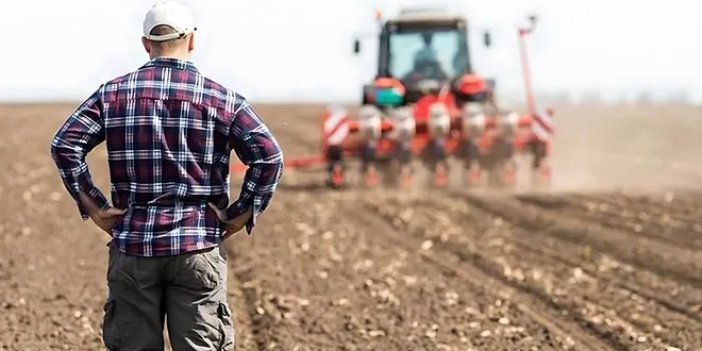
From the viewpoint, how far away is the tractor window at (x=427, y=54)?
16.2 metres

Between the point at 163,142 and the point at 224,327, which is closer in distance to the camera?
the point at 163,142

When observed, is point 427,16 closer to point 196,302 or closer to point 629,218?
point 629,218

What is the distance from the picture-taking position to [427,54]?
1647cm

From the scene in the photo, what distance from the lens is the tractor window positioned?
16.2 m

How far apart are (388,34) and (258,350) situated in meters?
10.3

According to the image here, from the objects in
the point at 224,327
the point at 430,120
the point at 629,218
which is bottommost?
the point at 629,218

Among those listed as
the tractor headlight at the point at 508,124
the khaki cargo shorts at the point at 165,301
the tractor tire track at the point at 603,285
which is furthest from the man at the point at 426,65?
the khaki cargo shorts at the point at 165,301

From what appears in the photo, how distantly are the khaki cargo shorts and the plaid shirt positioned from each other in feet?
0.19

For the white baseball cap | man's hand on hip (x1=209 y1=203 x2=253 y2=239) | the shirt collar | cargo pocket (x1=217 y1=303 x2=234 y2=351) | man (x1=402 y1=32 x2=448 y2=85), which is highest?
man (x1=402 y1=32 x2=448 y2=85)

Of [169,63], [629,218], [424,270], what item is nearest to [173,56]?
[169,63]

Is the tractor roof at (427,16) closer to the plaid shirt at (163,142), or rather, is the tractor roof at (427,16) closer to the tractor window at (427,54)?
the tractor window at (427,54)

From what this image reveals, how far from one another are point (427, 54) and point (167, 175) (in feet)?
42.9

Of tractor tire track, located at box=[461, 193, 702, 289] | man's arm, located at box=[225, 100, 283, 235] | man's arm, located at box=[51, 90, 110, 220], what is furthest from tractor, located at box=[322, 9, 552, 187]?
man's arm, located at box=[51, 90, 110, 220]

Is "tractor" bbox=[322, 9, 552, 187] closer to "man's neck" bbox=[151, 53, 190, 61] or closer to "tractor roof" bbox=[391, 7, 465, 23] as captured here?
"tractor roof" bbox=[391, 7, 465, 23]
